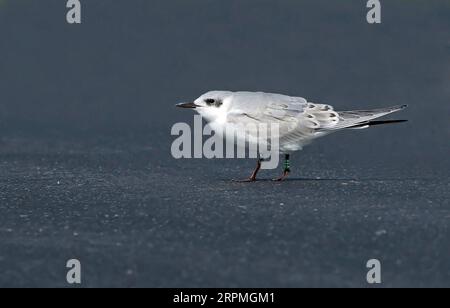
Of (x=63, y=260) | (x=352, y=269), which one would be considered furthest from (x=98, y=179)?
(x=352, y=269)

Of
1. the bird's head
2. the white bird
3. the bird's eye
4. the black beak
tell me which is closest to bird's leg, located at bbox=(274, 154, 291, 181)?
the white bird

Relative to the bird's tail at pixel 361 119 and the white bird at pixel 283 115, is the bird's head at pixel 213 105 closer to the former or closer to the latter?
the white bird at pixel 283 115

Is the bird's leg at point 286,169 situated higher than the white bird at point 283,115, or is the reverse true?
the white bird at point 283,115

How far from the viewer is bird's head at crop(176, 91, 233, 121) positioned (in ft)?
30.6

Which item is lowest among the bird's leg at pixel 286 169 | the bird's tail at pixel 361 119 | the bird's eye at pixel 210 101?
the bird's leg at pixel 286 169

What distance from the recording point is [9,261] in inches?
257

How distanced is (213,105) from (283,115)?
688 mm

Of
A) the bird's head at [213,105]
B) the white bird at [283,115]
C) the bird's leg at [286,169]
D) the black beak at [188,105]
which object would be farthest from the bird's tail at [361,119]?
the black beak at [188,105]

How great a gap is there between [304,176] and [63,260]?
4.02 meters

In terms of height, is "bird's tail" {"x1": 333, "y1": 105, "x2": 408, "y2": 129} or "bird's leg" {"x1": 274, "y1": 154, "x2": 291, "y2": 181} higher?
"bird's tail" {"x1": 333, "y1": 105, "x2": 408, "y2": 129}

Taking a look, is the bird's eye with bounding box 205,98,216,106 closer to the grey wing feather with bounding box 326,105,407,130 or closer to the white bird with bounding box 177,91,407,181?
the white bird with bounding box 177,91,407,181

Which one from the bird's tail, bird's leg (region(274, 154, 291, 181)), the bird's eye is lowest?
bird's leg (region(274, 154, 291, 181))

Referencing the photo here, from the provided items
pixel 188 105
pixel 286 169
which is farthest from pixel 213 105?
pixel 286 169

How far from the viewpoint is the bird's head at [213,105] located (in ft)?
30.6
